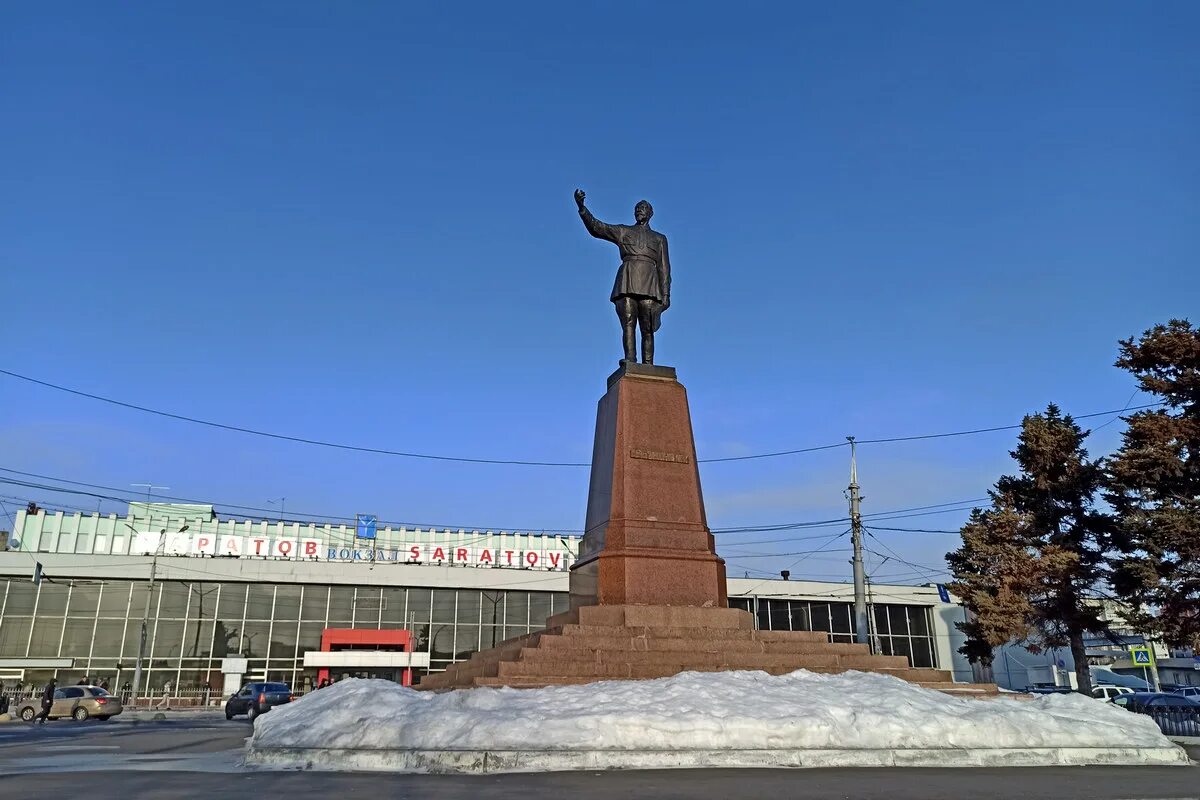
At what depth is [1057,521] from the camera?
20922 millimetres

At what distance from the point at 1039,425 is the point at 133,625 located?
3779 centimetres

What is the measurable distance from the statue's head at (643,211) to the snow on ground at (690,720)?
899cm

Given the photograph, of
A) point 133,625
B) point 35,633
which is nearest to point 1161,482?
point 133,625

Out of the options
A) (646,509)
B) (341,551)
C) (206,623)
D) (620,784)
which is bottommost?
(620,784)

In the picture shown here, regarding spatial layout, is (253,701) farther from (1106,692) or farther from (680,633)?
(1106,692)

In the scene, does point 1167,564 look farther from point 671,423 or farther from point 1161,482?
point 671,423

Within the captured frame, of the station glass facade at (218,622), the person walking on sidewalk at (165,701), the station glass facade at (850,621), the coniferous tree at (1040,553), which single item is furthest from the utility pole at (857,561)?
the person walking on sidewalk at (165,701)

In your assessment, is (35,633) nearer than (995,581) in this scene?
No

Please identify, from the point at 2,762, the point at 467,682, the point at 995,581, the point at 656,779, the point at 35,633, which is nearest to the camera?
the point at 656,779

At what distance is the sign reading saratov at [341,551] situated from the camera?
4200 cm

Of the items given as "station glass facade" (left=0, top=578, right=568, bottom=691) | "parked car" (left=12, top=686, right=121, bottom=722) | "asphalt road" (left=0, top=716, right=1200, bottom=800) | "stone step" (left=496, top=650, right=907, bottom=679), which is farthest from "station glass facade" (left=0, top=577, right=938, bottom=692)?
"asphalt road" (left=0, top=716, right=1200, bottom=800)

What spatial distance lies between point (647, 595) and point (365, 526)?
124 ft

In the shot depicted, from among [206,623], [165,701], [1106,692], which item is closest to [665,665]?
[1106,692]

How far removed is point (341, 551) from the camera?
44.1 metres
